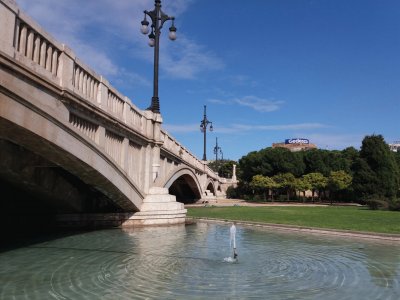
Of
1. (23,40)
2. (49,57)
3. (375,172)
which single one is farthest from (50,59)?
(375,172)

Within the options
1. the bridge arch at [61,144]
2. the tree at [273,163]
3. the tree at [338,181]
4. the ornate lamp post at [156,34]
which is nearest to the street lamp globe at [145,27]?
the ornate lamp post at [156,34]

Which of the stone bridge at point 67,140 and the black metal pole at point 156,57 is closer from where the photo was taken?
the stone bridge at point 67,140

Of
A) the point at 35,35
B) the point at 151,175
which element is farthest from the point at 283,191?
the point at 35,35

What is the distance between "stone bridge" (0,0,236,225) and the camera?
9.43m

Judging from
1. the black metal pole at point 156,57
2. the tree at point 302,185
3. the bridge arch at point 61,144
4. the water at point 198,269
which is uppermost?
the black metal pole at point 156,57

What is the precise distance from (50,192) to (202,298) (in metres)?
10.3

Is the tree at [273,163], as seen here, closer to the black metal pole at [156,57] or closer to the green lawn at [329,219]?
the green lawn at [329,219]

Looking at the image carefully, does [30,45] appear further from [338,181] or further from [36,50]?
[338,181]

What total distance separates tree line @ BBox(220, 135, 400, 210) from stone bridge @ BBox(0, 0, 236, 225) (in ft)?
93.1

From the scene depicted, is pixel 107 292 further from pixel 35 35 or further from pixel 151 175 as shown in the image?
pixel 151 175

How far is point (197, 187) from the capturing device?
149 ft

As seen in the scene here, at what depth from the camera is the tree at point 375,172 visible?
4316 centimetres

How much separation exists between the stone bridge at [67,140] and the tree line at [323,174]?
93.1ft

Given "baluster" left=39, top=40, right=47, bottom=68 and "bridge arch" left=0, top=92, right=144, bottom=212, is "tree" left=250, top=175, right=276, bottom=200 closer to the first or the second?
"bridge arch" left=0, top=92, right=144, bottom=212
